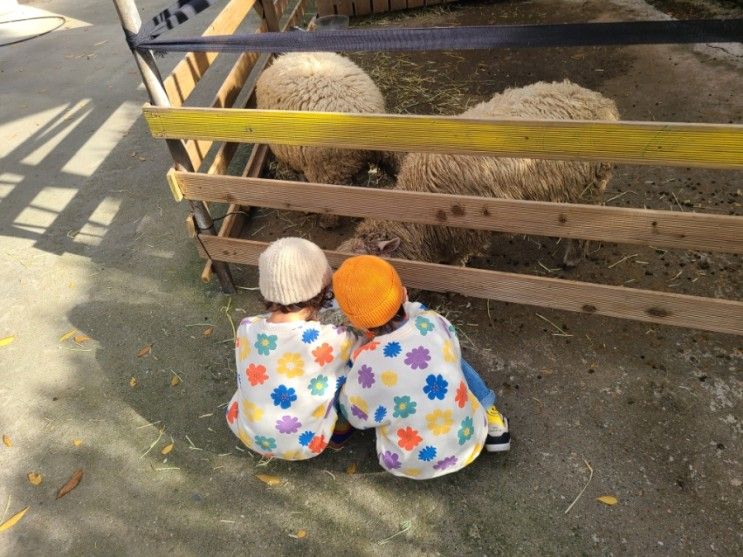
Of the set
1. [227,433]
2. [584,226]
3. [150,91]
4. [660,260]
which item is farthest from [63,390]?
[660,260]

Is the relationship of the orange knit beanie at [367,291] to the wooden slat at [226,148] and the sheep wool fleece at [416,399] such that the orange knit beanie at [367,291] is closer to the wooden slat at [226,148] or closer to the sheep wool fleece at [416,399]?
the sheep wool fleece at [416,399]

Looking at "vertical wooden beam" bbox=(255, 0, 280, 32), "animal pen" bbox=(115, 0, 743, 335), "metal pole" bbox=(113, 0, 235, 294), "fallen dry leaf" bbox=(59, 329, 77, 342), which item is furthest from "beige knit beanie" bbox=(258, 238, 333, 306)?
"vertical wooden beam" bbox=(255, 0, 280, 32)

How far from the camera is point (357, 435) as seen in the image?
2877mm

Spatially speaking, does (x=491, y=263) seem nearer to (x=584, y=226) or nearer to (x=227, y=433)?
(x=584, y=226)

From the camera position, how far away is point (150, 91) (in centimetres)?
294

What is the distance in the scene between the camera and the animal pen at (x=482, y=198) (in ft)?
7.24

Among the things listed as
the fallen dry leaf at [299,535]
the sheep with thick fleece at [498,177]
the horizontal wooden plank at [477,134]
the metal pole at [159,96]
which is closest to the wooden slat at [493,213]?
the metal pole at [159,96]

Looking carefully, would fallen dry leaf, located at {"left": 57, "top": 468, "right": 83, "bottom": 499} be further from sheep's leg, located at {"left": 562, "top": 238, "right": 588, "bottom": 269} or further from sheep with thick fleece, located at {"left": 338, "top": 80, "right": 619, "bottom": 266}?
sheep's leg, located at {"left": 562, "top": 238, "right": 588, "bottom": 269}

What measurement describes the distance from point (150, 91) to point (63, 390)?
2059 mm

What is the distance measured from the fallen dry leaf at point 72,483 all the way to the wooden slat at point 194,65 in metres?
2.33

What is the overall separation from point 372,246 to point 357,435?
3.83 feet

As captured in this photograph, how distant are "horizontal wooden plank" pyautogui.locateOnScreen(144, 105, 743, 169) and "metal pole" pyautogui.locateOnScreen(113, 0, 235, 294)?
0.38 ft

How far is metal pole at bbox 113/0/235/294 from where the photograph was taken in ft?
8.74

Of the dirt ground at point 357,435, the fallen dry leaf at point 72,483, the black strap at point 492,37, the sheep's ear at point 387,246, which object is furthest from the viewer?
the sheep's ear at point 387,246
